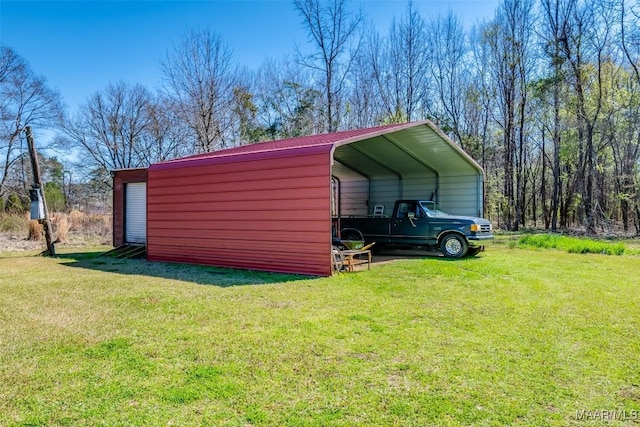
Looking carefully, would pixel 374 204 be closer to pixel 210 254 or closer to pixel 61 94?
pixel 210 254

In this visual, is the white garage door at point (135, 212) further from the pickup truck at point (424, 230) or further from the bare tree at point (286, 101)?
the bare tree at point (286, 101)

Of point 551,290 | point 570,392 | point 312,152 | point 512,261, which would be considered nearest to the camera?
point 570,392

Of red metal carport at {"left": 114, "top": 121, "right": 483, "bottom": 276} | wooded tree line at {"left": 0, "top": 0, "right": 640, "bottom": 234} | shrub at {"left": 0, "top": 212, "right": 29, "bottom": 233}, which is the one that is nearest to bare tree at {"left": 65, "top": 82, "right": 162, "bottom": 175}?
wooded tree line at {"left": 0, "top": 0, "right": 640, "bottom": 234}

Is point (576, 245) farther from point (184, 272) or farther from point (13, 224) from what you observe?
point (13, 224)

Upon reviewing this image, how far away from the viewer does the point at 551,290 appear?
571cm

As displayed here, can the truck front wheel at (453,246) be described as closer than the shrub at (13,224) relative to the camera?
Yes

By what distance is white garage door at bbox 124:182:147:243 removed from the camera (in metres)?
11.7

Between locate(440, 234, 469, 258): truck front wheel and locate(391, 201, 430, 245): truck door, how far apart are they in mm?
453

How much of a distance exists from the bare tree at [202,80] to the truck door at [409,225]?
13393 millimetres

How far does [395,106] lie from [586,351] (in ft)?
65.9

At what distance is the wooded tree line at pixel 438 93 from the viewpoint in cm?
1739

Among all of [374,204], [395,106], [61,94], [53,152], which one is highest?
[61,94]

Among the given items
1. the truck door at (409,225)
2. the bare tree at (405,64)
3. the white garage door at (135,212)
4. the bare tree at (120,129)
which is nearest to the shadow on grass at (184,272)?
the white garage door at (135,212)

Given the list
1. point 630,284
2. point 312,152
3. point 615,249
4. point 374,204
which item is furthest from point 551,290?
point 374,204
